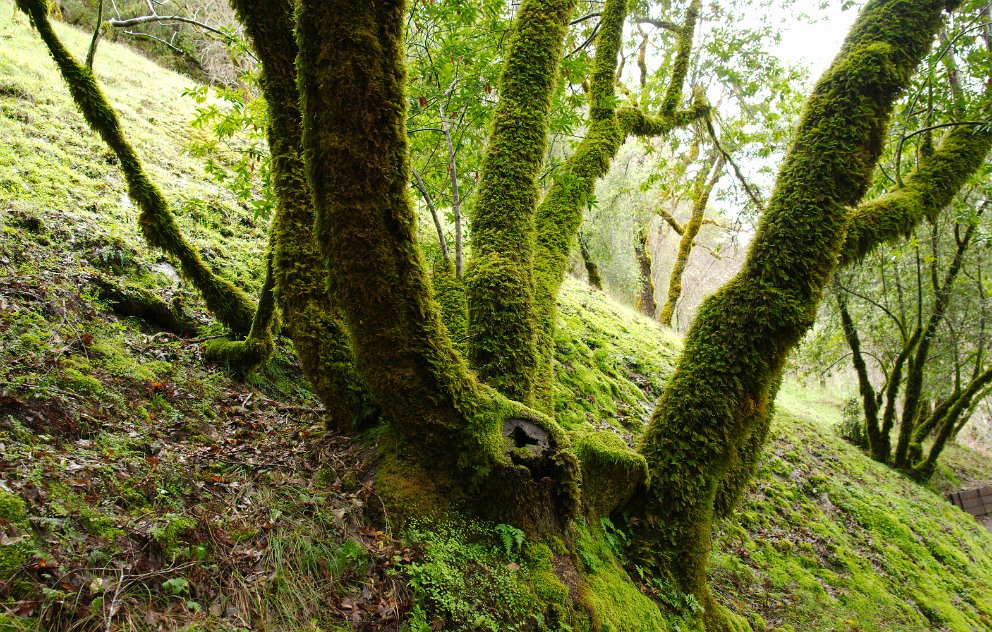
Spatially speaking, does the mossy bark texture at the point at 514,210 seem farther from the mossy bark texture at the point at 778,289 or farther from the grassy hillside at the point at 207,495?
the mossy bark texture at the point at 778,289

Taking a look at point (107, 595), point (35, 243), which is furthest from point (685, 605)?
point (35, 243)

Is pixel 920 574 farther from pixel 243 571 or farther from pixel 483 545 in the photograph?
pixel 243 571

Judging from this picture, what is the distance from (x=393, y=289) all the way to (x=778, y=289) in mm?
3244

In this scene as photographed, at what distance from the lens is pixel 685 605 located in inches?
157

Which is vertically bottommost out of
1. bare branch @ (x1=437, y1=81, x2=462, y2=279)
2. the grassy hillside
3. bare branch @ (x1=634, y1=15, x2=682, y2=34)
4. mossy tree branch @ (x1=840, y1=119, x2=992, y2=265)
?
the grassy hillside

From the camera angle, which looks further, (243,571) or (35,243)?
(35,243)

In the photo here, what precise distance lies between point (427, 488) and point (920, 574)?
883cm

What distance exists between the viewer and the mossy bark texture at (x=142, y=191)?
414cm

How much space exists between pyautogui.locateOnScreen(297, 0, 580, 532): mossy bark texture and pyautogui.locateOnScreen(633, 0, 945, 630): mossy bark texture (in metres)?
1.23

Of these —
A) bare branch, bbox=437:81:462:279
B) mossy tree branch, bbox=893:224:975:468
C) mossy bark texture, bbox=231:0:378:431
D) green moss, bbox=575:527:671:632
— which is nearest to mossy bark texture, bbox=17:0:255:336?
mossy bark texture, bbox=231:0:378:431

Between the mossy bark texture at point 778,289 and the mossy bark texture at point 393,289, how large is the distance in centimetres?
123

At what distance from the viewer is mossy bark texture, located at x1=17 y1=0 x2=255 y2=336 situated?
4145 mm

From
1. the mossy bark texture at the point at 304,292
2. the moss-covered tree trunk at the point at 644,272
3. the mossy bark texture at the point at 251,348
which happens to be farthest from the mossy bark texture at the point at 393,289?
the moss-covered tree trunk at the point at 644,272

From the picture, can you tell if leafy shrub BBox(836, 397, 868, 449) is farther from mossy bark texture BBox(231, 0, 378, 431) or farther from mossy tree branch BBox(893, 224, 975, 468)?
mossy bark texture BBox(231, 0, 378, 431)
